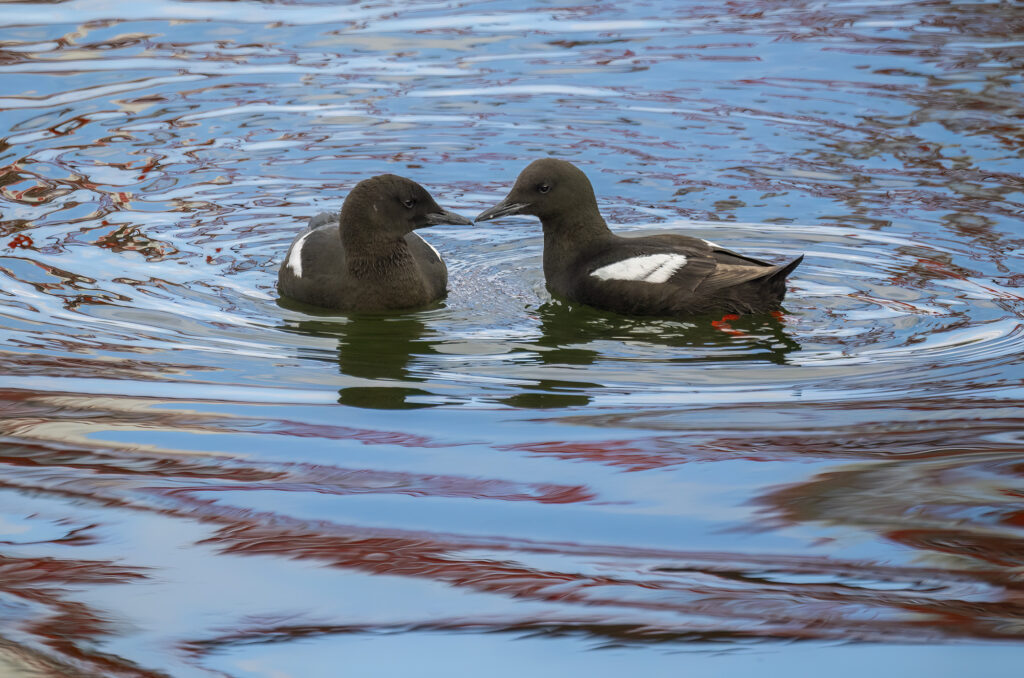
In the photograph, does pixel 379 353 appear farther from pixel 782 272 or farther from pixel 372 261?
pixel 782 272

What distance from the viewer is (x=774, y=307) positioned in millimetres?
7438

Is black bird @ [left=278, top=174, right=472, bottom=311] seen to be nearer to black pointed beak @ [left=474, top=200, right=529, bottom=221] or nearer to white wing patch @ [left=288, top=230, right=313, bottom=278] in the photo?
white wing patch @ [left=288, top=230, right=313, bottom=278]

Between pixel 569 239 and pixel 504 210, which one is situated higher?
pixel 504 210

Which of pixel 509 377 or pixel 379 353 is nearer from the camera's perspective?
pixel 509 377

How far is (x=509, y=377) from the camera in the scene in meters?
6.09

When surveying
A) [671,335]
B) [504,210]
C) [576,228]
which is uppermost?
[504,210]

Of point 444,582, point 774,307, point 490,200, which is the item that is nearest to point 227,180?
point 490,200

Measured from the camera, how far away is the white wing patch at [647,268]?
7.44 meters

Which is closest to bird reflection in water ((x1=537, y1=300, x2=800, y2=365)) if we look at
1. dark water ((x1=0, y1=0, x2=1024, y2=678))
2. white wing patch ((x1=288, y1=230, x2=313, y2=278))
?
dark water ((x1=0, y1=0, x2=1024, y2=678))

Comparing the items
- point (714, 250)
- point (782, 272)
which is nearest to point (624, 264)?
point (714, 250)

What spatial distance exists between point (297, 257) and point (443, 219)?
0.92 m

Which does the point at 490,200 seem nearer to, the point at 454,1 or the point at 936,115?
the point at 936,115

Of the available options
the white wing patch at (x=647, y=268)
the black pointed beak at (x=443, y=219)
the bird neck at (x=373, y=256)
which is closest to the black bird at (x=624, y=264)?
the white wing patch at (x=647, y=268)

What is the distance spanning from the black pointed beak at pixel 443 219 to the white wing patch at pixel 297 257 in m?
0.78
